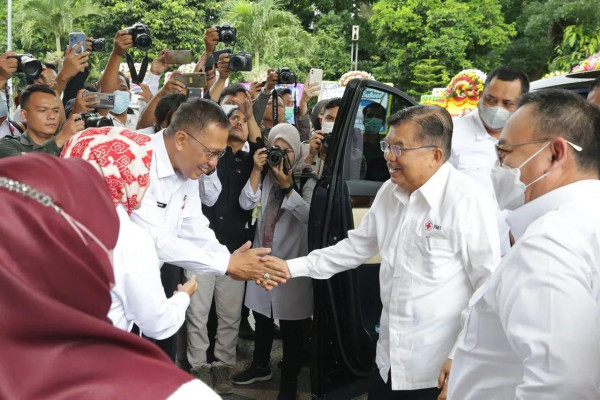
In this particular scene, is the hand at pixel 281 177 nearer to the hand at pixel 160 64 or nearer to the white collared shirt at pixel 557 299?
the hand at pixel 160 64

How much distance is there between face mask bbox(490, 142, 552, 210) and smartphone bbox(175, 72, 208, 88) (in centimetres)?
310

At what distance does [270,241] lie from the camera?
4.73 meters

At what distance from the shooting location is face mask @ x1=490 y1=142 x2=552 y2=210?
2.09m

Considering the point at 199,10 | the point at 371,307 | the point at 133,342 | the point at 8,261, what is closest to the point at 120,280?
the point at 133,342

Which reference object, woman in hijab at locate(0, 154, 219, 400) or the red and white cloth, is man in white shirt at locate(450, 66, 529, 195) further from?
woman in hijab at locate(0, 154, 219, 400)

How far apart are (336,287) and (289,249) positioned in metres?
0.82

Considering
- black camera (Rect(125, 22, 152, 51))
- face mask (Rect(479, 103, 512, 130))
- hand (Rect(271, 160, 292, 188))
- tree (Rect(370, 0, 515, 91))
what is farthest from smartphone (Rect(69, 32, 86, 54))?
tree (Rect(370, 0, 515, 91))

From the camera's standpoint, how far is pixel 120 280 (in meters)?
1.96

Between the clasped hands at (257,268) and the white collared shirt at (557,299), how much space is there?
200 centimetres

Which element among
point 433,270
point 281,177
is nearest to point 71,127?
point 281,177

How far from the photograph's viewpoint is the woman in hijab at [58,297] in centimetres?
118

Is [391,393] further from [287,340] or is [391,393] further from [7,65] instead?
[7,65]

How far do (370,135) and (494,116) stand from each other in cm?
79

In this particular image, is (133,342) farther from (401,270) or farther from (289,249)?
(289,249)
